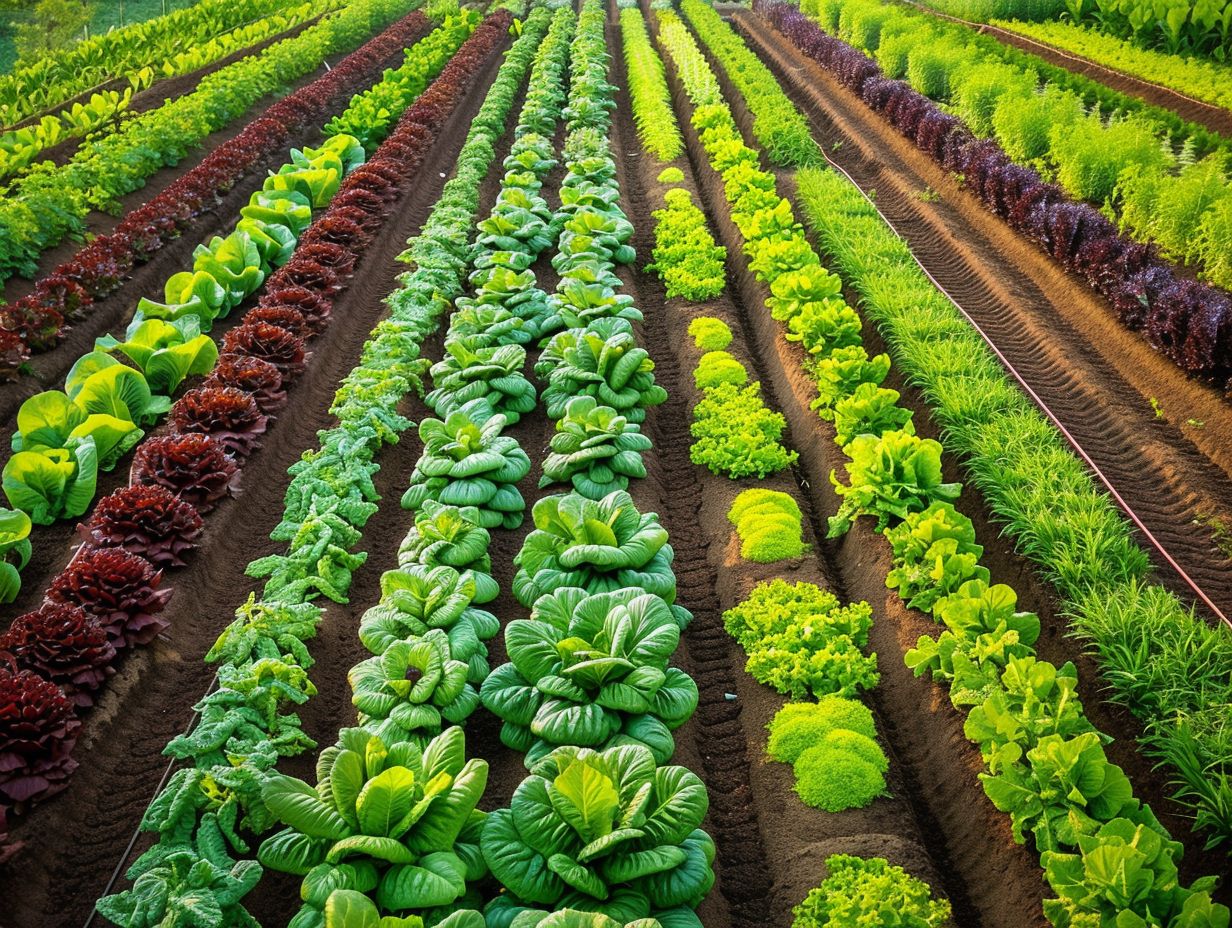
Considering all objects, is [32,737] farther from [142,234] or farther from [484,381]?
[142,234]

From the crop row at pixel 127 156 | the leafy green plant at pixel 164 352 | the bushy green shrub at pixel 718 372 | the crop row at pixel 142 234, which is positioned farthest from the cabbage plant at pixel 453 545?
the crop row at pixel 127 156

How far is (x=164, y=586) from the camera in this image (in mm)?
6141

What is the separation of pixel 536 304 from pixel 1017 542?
530 centimetres

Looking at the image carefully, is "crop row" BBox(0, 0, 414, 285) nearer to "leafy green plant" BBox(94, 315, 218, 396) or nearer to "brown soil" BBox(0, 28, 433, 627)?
"brown soil" BBox(0, 28, 433, 627)

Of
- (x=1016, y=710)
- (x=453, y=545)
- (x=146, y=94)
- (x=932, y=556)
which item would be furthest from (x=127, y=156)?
(x=1016, y=710)

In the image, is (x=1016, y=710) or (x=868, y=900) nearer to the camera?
(x=868, y=900)

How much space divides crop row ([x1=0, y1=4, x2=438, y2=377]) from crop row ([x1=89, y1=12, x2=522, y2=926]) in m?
3.49

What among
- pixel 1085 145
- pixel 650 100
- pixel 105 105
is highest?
pixel 105 105

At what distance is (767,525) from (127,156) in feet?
39.2

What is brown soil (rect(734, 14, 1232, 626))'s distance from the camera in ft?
22.5

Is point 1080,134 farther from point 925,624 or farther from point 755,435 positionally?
point 925,624

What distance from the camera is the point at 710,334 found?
8.98 meters

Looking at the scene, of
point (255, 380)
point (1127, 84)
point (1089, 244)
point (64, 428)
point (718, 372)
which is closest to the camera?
point (64, 428)

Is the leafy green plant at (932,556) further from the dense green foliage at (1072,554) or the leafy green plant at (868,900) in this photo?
the leafy green plant at (868,900)
